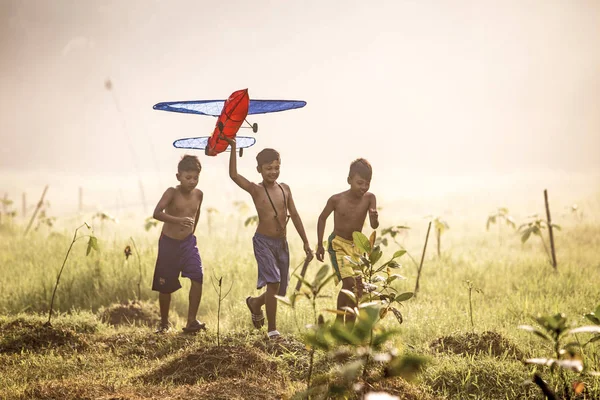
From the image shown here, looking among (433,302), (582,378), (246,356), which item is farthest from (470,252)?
(246,356)

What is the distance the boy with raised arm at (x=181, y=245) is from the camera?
16.7 ft

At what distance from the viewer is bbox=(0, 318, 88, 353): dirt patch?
182 inches

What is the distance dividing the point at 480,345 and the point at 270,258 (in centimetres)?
191

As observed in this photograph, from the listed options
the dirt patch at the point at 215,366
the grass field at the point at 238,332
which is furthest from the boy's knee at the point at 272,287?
the dirt patch at the point at 215,366

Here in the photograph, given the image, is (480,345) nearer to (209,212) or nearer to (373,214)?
(373,214)

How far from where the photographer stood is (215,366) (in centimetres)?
390

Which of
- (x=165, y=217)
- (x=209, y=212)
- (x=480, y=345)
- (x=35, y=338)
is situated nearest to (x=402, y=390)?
(x=480, y=345)

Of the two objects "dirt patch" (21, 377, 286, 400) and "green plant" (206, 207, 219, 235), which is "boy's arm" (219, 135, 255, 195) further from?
"green plant" (206, 207, 219, 235)

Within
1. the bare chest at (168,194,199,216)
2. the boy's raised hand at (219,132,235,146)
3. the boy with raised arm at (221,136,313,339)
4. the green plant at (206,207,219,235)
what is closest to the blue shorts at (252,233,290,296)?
the boy with raised arm at (221,136,313,339)

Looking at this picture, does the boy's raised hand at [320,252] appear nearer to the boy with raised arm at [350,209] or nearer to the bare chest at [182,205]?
the boy with raised arm at [350,209]

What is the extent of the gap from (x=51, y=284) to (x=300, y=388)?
4.60 metres

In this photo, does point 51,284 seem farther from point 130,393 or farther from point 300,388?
point 300,388

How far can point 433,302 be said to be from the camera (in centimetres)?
616

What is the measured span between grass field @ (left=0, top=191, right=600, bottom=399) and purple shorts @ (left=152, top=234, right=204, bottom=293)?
1.61 feet
